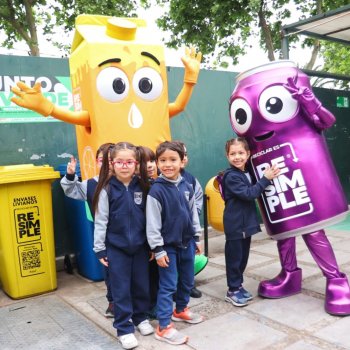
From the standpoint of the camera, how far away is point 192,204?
301cm

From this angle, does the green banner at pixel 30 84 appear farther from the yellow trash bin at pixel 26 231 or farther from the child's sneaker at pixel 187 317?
the child's sneaker at pixel 187 317

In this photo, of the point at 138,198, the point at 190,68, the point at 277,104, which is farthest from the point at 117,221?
the point at 190,68

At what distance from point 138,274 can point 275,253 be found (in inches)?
102

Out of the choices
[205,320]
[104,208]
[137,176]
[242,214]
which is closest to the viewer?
[104,208]

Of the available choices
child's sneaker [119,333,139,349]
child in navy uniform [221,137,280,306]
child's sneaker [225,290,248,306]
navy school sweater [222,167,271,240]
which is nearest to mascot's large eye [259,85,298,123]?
child in navy uniform [221,137,280,306]

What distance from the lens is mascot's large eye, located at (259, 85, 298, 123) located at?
3.13 m

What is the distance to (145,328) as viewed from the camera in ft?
9.50

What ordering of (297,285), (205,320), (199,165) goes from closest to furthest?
(205,320) < (297,285) < (199,165)

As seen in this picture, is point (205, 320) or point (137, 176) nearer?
point (137, 176)

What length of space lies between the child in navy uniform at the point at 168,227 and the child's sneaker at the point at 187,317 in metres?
0.23

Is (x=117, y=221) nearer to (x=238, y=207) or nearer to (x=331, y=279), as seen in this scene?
(x=238, y=207)

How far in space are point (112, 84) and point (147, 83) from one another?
320mm

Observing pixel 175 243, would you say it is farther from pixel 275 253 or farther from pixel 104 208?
pixel 275 253

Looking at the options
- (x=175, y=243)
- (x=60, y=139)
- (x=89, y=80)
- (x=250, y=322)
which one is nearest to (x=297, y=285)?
(x=250, y=322)
